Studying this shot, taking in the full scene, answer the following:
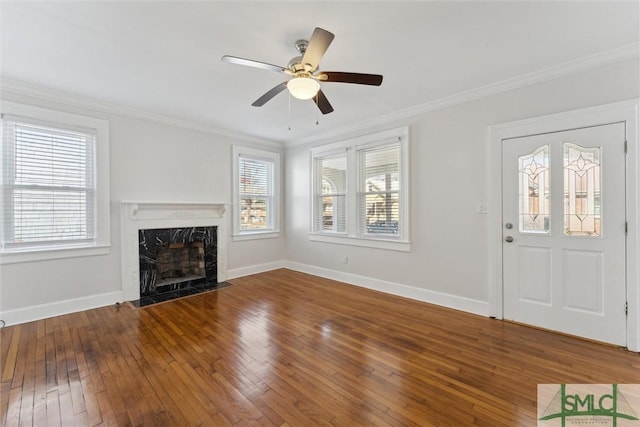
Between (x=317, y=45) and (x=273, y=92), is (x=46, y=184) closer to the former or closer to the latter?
(x=273, y=92)

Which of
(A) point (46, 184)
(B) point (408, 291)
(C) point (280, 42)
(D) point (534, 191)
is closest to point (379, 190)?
(B) point (408, 291)

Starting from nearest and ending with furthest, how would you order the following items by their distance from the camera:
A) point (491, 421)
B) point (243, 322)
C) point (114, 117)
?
1. point (491, 421)
2. point (243, 322)
3. point (114, 117)

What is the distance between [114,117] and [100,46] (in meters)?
1.67

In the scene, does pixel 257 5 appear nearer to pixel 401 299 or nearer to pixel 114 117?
pixel 114 117

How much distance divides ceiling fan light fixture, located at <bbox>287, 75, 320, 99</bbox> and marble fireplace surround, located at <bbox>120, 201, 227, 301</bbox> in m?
3.01

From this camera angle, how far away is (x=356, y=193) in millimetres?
4648

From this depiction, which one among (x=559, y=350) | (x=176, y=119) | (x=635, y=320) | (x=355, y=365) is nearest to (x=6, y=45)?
(x=176, y=119)

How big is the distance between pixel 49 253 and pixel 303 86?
362 cm

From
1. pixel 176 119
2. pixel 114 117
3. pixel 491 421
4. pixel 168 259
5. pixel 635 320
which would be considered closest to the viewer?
pixel 491 421

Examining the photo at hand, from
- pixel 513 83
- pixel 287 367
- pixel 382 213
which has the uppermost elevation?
pixel 513 83

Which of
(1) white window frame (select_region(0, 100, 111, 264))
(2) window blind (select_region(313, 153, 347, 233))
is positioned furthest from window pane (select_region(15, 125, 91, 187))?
(2) window blind (select_region(313, 153, 347, 233))

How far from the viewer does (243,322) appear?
316 cm

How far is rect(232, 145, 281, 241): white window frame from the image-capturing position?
5102 millimetres

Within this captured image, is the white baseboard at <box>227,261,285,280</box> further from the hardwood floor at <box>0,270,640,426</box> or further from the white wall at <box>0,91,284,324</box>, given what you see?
the hardwood floor at <box>0,270,640,426</box>
